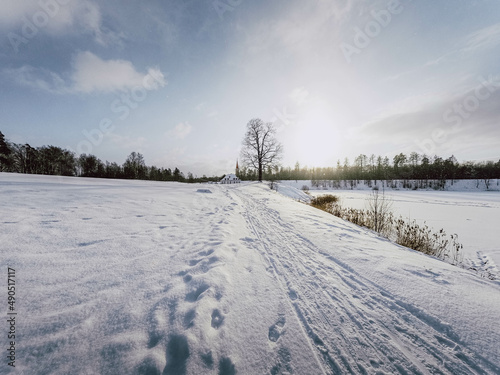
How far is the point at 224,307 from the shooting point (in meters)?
2.39

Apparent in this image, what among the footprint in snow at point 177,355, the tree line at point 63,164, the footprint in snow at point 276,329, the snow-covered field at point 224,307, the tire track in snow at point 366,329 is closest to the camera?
the footprint in snow at point 177,355

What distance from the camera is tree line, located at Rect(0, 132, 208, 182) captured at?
40647 millimetres

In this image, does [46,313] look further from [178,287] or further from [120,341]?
[178,287]

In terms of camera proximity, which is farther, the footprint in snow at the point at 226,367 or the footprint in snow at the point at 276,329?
the footprint in snow at the point at 276,329

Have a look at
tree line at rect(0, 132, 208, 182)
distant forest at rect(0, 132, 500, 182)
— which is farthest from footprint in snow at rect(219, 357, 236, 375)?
tree line at rect(0, 132, 208, 182)

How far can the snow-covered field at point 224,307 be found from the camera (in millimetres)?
1730

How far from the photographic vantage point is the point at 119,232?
4066 mm

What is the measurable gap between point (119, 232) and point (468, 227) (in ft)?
53.3

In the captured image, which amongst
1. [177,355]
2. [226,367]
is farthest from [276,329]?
[177,355]

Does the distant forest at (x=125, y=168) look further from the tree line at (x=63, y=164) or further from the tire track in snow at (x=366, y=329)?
the tire track in snow at (x=366, y=329)

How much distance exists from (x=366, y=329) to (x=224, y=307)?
1844 millimetres

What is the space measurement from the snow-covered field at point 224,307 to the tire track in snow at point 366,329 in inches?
0.5

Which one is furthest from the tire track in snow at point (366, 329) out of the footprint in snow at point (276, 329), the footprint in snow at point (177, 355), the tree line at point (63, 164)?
the tree line at point (63, 164)

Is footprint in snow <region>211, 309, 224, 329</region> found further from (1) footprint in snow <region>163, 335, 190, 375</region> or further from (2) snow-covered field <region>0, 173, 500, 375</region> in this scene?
(1) footprint in snow <region>163, 335, 190, 375</region>
